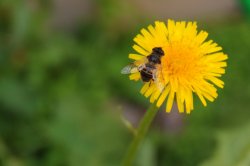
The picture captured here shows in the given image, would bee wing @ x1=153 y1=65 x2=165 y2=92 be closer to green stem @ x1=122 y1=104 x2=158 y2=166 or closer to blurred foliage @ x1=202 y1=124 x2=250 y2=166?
green stem @ x1=122 y1=104 x2=158 y2=166

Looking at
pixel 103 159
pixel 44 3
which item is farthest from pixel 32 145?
pixel 44 3

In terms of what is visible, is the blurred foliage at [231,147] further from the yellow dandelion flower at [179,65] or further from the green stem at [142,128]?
the yellow dandelion flower at [179,65]

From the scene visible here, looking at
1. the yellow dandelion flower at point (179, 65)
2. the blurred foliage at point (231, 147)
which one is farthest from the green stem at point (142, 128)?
the blurred foliage at point (231, 147)

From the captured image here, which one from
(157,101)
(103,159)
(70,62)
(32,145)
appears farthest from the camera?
(70,62)

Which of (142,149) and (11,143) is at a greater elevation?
(142,149)

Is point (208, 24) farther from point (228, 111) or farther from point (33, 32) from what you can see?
point (33, 32)

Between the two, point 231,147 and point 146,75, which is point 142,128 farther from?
point 231,147
